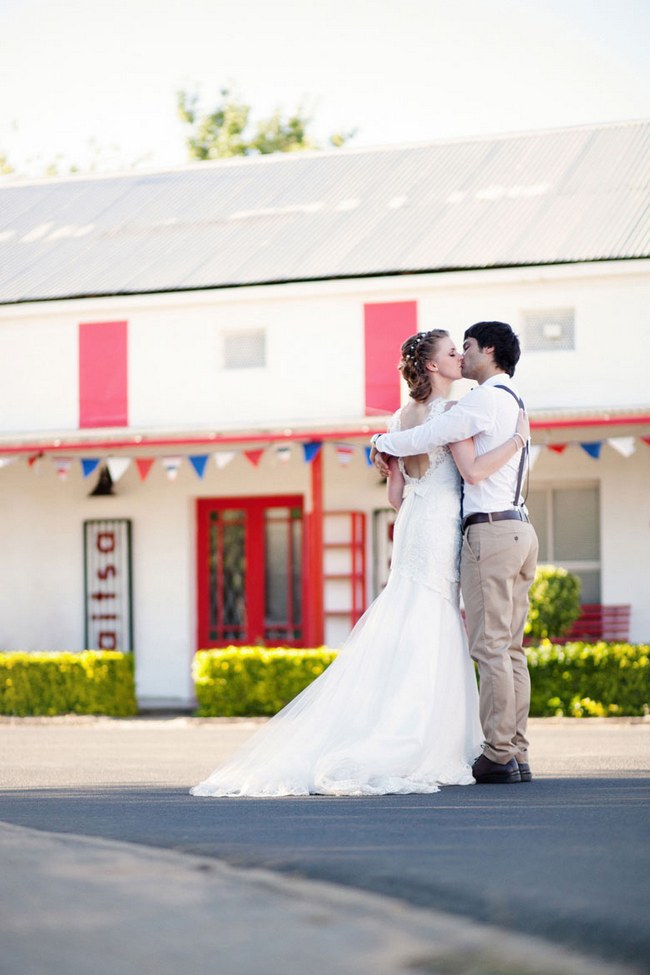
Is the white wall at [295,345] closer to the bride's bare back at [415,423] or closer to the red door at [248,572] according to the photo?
the red door at [248,572]

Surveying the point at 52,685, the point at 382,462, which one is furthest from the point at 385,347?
the point at 382,462

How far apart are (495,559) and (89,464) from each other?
1077cm

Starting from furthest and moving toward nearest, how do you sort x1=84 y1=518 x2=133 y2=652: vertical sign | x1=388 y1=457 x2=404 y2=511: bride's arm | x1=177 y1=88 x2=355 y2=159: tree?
1. x1=177 y1=88 x2=355 y2=159: tree
2. x1=84 y1=518 x2=133 y2=652: vertical sign
3. x1=388 y1=457 x2=404 y2=511: bride's arm

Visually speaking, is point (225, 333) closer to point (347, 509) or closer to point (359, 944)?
point (347, 509)

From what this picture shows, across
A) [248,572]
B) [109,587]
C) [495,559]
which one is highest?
[495,559]

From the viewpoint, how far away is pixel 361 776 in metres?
6.24

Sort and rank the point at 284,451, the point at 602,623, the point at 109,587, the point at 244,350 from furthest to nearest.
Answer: the point at 109,587, the point at 244,350, the point at 602,623, the point at 284,451

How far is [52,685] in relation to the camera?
1602cm

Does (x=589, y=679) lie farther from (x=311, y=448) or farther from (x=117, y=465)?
(x=117, y=465)

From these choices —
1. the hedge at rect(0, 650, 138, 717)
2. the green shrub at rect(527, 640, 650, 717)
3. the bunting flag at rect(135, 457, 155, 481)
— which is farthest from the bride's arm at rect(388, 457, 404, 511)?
the bunting flag at rect(135, 457, 155, 481)

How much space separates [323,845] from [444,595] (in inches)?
101

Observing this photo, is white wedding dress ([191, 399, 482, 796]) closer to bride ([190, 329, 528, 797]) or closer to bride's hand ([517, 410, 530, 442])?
bride ([190, 329, 528, 797])

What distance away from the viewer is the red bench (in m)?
16.5

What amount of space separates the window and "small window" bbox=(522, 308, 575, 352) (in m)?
1.63
